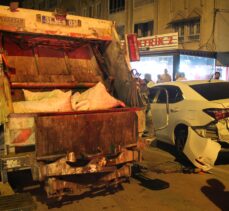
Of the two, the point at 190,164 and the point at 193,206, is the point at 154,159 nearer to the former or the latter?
the point at 190,164

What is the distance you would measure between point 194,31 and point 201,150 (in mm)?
16600

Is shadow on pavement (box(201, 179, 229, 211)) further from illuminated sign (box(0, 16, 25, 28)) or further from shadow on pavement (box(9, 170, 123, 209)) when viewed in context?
illuminated sign (box(0, 16, 25, 28))

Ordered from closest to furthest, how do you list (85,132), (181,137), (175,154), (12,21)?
1. (85,132)
2. (12,21)
3. (181,137)
4. (175,154)

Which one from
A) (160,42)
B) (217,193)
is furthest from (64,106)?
(160,42)

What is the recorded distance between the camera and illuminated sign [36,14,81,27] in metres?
5.83

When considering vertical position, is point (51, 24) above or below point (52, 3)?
below

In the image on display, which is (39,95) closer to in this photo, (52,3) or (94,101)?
(94,101)

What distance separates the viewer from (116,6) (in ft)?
97.9

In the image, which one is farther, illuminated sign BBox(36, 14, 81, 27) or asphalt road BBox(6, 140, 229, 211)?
illuminated sign BBox(36, 14, 81, 27)

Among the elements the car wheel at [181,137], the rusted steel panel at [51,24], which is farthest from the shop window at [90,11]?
the rusted steel panel at [51,24]

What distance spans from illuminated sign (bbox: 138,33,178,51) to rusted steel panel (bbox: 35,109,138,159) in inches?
422

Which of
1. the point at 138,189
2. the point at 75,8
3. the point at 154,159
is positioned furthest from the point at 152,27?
the point at 138,189

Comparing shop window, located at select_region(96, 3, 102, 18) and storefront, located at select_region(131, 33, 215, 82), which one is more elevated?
shop window, located at select_region(96, 3, 102, 18)

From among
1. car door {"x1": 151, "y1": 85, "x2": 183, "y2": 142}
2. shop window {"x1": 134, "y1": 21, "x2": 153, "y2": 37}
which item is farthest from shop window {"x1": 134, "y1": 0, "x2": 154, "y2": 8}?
car door {"x1": 151, "y1": 85, "x2": 183, "y2": 142}
